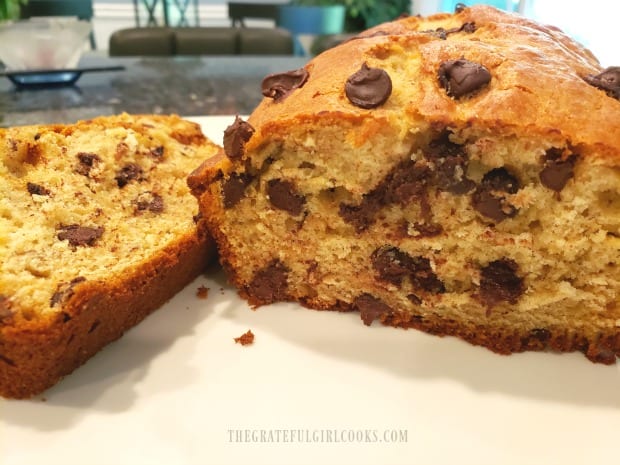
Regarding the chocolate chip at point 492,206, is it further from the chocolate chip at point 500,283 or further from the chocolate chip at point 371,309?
the chocolate chip at point 371,309

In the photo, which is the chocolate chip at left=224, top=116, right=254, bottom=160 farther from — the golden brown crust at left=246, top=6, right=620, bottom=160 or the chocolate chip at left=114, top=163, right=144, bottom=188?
the chocolate chip at left=114, top=163, right=144, bottom=188

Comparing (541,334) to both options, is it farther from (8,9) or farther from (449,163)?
(8,9)

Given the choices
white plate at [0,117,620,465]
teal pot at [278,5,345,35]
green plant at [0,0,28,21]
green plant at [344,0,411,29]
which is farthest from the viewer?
green plant at [344,0,411,29]

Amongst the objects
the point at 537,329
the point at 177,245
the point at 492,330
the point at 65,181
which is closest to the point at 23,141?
the point at 65,181

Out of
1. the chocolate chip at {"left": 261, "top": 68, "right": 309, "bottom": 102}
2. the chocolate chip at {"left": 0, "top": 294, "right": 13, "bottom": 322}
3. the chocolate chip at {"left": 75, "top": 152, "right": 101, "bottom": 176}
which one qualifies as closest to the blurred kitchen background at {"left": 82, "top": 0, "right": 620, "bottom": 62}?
the chocolate chip at {"left": 261, "top": 68, "right": 309, "bottom": 102}

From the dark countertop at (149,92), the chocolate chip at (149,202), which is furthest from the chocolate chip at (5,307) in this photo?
the dark countertop at (149,92)

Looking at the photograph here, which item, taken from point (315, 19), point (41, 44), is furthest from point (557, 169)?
point (315, 19)

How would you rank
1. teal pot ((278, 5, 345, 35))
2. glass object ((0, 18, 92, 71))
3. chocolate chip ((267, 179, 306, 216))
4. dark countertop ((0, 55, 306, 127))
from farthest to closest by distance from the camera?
teal pot ((278, 5, 345, 35)) < glass object ((0, 18, 92, 71)) < dark countertop ((0, 55, 306, 127)) < chocolate chip ((267, 179, 306, 216))
